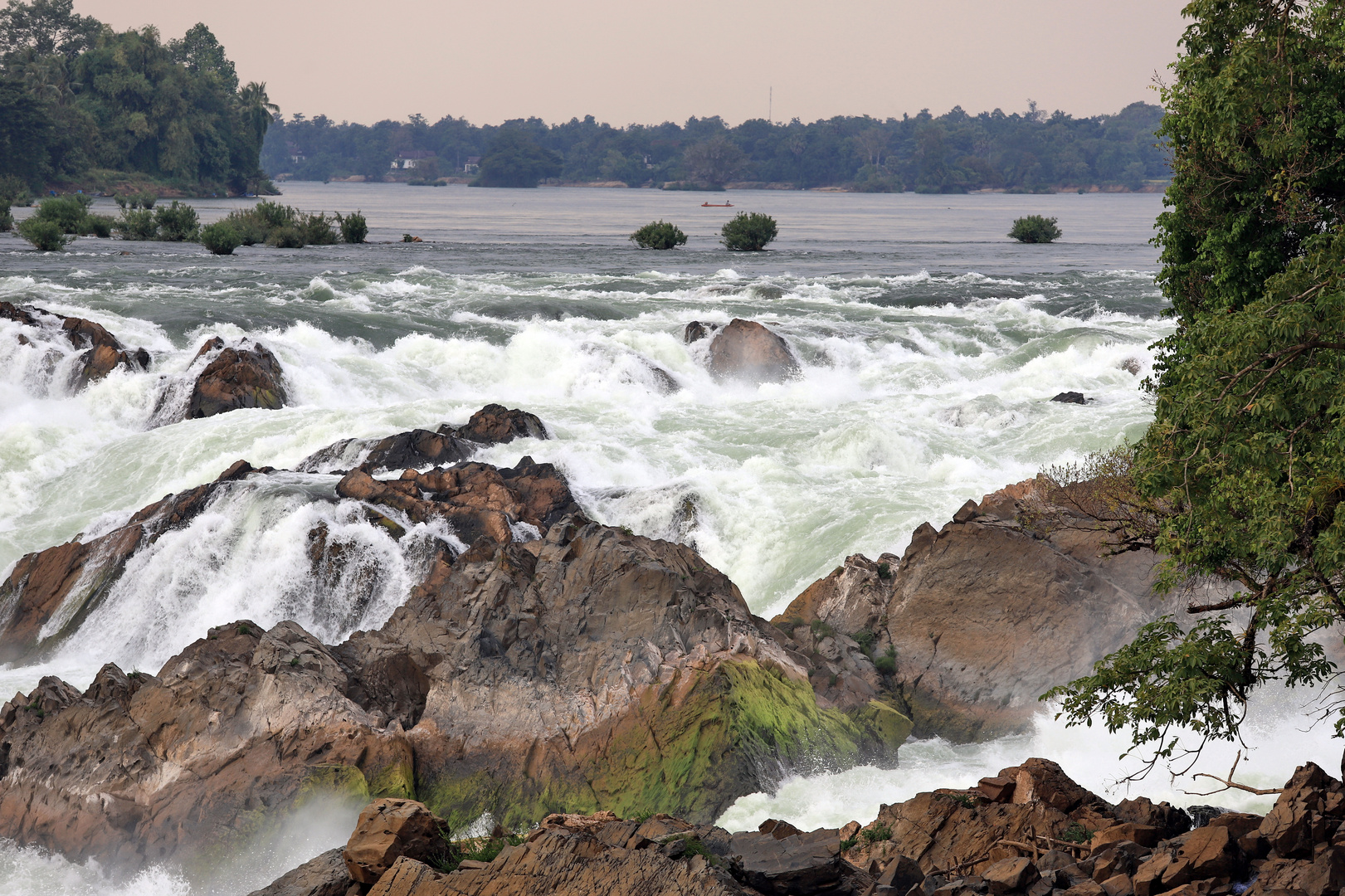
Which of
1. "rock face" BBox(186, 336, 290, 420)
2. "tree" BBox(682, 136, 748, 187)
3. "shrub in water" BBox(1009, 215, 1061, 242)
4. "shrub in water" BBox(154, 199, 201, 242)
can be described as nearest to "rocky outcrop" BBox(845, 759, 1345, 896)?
"rock face" BBox(186, 336, 290, 420)

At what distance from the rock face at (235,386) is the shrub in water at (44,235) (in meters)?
29.7

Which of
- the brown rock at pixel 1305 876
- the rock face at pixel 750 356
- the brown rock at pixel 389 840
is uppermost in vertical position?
the rock face at pixel 750 356

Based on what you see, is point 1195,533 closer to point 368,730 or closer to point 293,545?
point 368,730

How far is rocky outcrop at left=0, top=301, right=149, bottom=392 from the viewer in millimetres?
26625

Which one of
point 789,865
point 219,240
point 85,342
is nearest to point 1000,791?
point 789,865

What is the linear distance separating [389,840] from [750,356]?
22.4 m

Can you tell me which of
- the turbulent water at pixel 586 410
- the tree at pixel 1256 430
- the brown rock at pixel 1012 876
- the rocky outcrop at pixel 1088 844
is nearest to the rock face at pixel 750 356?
the turbulent water at pixel 586 410

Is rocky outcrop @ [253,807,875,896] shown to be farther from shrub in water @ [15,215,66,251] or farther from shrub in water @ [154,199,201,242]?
shrub in water @ [154,199,201,242]

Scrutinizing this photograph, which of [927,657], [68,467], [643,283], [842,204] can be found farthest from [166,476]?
[842,204]

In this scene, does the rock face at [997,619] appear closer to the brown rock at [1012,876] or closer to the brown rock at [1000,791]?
the brown rock at [1000,791]

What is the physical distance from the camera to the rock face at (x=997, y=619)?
14156 mm

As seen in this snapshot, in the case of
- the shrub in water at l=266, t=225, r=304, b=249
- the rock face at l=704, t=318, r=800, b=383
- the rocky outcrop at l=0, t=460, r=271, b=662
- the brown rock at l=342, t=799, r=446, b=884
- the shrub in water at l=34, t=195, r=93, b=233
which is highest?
the shrub in water at l=34, t=195, r=93, b=233

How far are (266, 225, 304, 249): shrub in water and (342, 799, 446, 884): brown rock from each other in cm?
5325

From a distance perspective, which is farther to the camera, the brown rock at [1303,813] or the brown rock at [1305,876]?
the brown rock at [1303,813]
